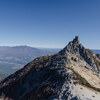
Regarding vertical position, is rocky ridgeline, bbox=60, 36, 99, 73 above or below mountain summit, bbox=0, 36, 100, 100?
above

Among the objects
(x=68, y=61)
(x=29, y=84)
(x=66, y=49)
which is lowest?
(x=29, y=84)

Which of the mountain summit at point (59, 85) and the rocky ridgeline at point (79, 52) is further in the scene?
the rocky ridgeline at point (79, 52)

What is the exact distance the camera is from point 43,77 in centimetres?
7375

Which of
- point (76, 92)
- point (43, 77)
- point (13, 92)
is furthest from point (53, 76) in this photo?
point (13, 92)

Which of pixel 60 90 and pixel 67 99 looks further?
pixel 60 90

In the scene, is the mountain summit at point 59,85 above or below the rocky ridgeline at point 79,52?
below

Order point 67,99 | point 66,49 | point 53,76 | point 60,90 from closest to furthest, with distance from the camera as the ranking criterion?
1. point 67,99
2. point 60,90
3. point 53,76
4. point 66,49

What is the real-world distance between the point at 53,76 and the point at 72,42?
51.2 metres

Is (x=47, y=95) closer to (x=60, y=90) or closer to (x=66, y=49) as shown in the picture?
(x=60, y=90)

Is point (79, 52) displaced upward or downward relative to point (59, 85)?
upward

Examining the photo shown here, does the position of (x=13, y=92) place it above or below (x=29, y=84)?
below

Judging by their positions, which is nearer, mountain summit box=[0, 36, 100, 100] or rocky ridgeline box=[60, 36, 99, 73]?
mountain summit box=[0, 36, 100, 100]

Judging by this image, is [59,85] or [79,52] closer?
[59,85]

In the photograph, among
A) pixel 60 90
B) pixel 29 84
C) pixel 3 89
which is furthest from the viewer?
pixel 3 89
